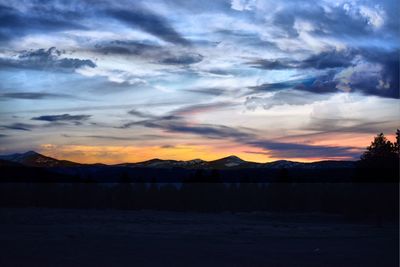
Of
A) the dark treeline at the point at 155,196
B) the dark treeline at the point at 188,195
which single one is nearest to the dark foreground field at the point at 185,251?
the dark treeline at the point at 188,195

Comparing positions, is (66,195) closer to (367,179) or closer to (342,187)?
(342,187)

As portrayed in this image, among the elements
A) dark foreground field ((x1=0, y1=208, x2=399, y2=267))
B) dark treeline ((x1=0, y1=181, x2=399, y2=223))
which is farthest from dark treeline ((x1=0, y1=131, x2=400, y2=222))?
dark foreground field ((x1=0, y1=208, x2=399, y2=267))

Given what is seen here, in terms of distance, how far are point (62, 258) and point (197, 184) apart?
274ft

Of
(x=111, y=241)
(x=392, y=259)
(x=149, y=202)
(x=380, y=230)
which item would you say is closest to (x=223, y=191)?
(x=149, y=202)

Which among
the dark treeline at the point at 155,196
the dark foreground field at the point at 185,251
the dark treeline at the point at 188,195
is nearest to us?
the dark foreground field at the point at 185,251

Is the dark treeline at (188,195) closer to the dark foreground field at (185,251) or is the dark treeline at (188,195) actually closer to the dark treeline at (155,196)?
the dark treeline at (155,196)

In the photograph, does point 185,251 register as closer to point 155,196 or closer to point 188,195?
point 188,195

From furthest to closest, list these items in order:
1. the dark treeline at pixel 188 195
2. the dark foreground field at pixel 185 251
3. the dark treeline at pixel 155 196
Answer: the dark treeline at pixel 155 196, the dark treeline at pixel 188 195, the dark foreground field at pixel 185 251

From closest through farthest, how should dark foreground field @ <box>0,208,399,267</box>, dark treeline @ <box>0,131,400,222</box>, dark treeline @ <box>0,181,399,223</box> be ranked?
dark foreground field @ <box>0,208,399,267</box> < dark treeline @ <box>0,131,400,222</box> < dark treeline @ <box>0,181,399,223</box>

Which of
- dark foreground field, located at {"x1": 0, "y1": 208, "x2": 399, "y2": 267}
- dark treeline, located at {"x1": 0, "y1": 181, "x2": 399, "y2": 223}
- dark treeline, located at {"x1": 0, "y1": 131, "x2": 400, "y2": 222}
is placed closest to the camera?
dark foreground field, located at {"x1": 0, "y1": 208, "x2": 399, "y2": 267}

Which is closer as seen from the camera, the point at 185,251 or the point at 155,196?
the point at 185,251

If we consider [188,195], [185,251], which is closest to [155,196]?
[188,195]

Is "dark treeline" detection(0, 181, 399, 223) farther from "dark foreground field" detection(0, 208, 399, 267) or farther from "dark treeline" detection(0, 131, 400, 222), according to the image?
"dark foreground field" detection(0, 208, 399, 267)

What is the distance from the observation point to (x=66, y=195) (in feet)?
362
